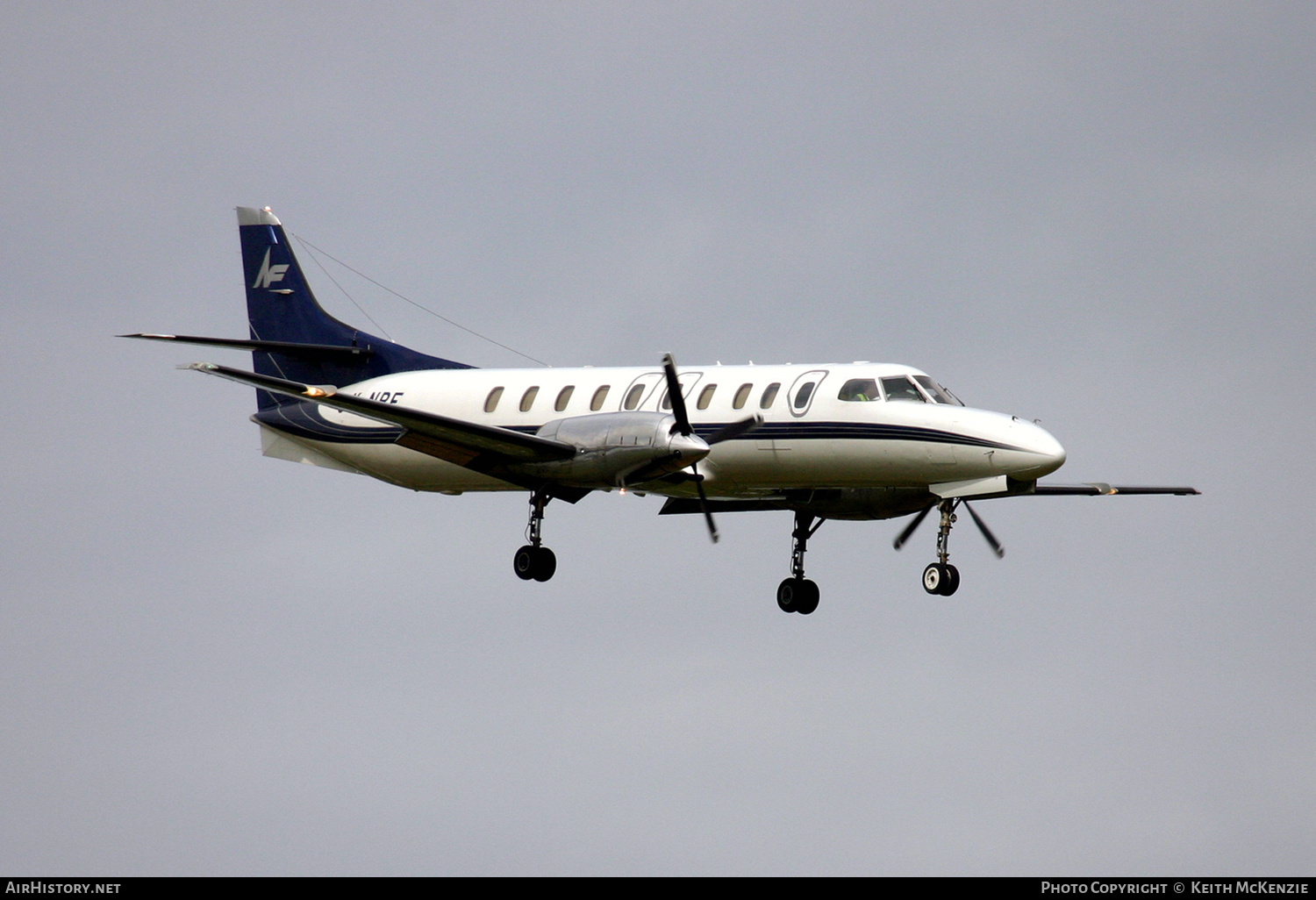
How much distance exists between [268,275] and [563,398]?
9.16 meters

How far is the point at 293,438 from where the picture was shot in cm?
3697

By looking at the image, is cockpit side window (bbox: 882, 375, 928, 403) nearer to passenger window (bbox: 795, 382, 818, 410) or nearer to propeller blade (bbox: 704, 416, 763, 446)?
passenger window (bbox: 795, 382, 818, 410)

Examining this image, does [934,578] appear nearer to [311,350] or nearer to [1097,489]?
[1097,489]

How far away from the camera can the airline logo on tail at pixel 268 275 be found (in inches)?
1532

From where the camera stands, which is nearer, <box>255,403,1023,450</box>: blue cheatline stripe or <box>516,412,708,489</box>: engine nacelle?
<box>516,412,708,489</box>: engine nacelle

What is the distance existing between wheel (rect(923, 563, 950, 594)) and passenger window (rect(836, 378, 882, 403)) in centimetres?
312

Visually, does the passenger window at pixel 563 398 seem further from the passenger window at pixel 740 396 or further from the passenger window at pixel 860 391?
the passenger window at pixel 860 391

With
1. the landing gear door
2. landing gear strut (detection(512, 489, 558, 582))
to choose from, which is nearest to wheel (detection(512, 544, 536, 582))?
landing gear strut (detection(512, 489, 558, 582))

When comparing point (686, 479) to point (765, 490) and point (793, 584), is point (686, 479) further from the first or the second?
point (793, 584)

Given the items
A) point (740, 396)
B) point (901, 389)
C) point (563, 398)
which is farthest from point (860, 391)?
point (563, 398)

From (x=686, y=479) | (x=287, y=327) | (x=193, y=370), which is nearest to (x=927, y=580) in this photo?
(x=686, y=479)

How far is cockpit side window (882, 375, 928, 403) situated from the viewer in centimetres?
3061

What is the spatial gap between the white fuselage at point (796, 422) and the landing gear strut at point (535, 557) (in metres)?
0.83

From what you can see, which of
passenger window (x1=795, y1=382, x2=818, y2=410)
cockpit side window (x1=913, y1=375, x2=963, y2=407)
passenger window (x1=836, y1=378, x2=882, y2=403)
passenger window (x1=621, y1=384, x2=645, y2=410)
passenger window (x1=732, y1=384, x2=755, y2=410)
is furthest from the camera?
passenger window (x1=621, y1=384, x2=645, y2=410)
